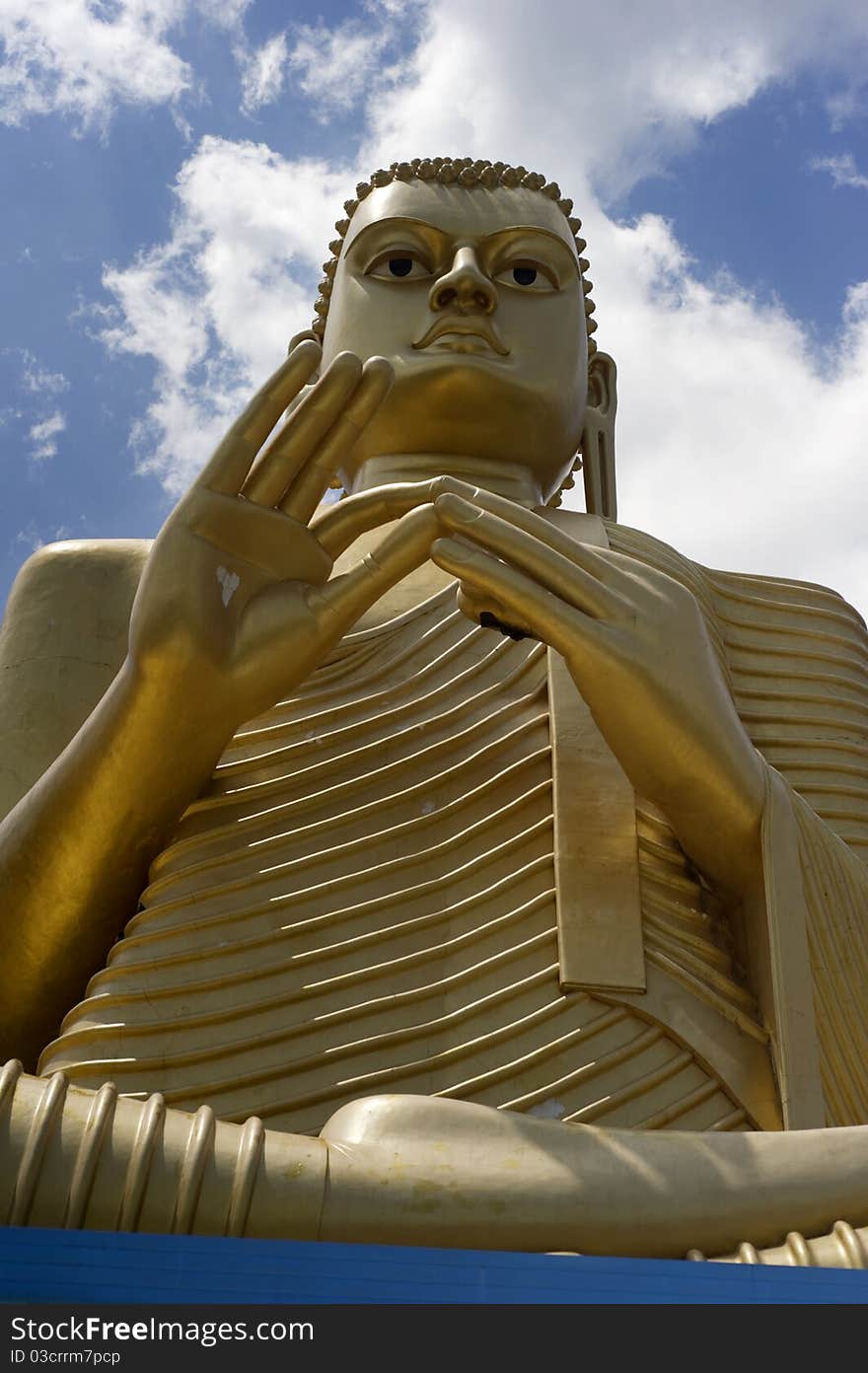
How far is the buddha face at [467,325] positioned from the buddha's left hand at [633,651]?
1462 millimetres

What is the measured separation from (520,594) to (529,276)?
7.00ft

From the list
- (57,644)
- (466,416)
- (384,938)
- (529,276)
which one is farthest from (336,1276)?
(529,276)

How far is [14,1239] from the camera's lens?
3.16m

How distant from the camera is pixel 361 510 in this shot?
4.85 m

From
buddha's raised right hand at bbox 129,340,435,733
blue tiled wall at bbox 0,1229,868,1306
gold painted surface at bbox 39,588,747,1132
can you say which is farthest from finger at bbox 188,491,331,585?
blue tiled wall at bbox 0,1229,868,1306

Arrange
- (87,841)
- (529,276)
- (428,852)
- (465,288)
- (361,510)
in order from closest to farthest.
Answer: (361,510), (428,852), (87,841), (465,288), (529,276)

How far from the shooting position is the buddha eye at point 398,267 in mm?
6320

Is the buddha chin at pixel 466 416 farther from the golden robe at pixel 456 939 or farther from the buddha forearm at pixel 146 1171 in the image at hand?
the buddha forearm at pixel 146 1171

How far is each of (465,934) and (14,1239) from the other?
5.92 ft

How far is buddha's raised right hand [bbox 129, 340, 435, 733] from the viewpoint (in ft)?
15.4

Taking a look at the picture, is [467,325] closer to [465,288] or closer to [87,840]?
[465,288]

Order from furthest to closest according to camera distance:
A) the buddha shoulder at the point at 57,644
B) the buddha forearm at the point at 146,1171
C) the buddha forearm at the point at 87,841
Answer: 1. the buddha shoulder at the point at 57,644
2. the buddha forearm at the point at 87,841
3. the buddha forearm at the point at 146,1171

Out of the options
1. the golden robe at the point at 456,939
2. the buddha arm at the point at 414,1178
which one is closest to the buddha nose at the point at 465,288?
the golden robe at the point at 456,939

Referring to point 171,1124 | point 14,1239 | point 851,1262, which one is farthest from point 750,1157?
point 14,1239
